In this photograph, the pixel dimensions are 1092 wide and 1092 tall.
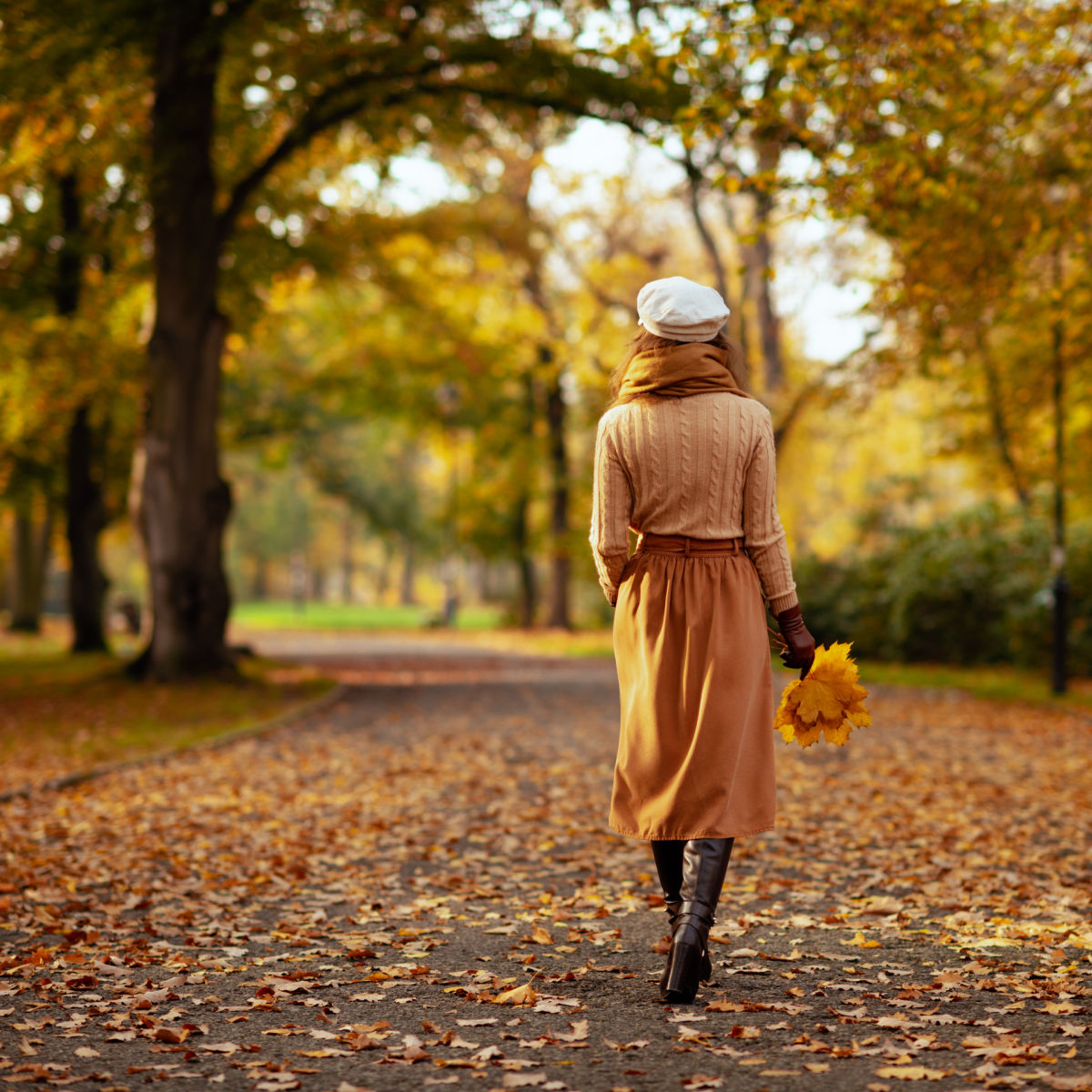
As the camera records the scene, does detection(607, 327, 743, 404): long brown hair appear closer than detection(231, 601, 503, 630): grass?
Yes

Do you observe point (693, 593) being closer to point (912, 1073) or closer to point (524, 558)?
point (912, 1073)

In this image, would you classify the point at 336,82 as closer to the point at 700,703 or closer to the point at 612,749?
the point at 612,749

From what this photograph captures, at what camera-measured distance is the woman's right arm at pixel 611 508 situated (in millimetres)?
4129

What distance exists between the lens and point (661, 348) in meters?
4.13

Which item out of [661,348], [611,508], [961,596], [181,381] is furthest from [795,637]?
[961,596]

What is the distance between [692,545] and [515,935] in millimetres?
1846

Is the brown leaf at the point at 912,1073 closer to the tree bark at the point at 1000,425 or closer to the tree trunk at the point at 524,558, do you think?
the tree bark at the point at 1000,425

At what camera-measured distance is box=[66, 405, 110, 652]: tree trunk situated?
832 inches

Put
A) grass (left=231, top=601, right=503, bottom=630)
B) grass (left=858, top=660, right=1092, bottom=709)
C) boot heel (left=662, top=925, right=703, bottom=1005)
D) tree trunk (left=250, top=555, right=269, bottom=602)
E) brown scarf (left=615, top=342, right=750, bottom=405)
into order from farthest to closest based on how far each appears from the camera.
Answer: tree trunk (left=250, top=555, right=269, bottom=602) < grass (left=231, top=601, right=503, bottom=630) < grass (left=858, top=660, right=1092, bottom=709) < brown scarf (left=615, top=342, right=750, bottom=405) < boot heel (left=662, top=925, right=703, bottom=1005)

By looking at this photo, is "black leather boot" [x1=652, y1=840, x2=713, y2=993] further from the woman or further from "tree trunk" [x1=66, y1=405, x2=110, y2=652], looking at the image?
"tree trunk" [x1=66, y1=405, x2=110, y2=652]

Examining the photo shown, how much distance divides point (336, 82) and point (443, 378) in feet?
43.8

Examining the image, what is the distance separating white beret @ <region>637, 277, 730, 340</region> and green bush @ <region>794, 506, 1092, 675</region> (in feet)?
43.5

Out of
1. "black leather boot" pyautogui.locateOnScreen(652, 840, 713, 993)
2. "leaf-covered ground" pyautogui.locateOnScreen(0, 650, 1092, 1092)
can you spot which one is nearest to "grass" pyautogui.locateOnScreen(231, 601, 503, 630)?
"leaf-covered ground" pyautogui.locateOnScreen(0, 650, 1092, 1092)

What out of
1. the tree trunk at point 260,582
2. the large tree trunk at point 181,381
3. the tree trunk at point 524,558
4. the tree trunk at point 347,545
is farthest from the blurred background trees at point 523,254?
the tree trunk at point 260,582
